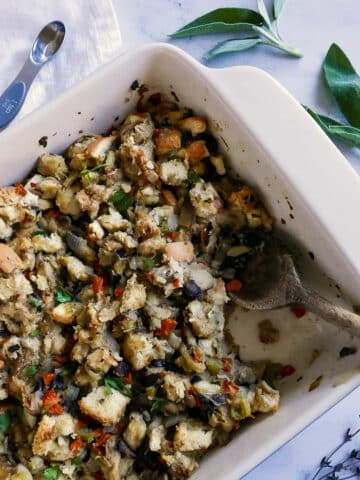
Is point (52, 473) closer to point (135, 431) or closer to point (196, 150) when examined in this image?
point (135, 431)

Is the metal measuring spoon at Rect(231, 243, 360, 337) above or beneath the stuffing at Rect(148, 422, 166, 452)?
above

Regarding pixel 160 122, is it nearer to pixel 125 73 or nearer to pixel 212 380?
pixel 125 73

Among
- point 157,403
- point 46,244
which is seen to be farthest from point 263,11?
point 157,403

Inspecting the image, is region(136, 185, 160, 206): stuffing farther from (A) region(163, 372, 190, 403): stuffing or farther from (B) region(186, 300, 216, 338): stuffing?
(A) region(163, 372, 190, 403): stuffing

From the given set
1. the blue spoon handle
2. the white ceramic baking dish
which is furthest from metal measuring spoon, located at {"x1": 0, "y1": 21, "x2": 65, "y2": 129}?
the white ceramic baking dish

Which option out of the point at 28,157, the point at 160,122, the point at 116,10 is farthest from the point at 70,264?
the point at 116,10

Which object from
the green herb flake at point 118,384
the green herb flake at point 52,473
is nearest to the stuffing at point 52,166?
the green herb flake at point 118,384

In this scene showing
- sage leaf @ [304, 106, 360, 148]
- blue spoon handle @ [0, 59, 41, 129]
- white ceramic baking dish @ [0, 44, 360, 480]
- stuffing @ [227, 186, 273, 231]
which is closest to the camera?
white ceramic baking dish @ [0, 44, 360, 480]
